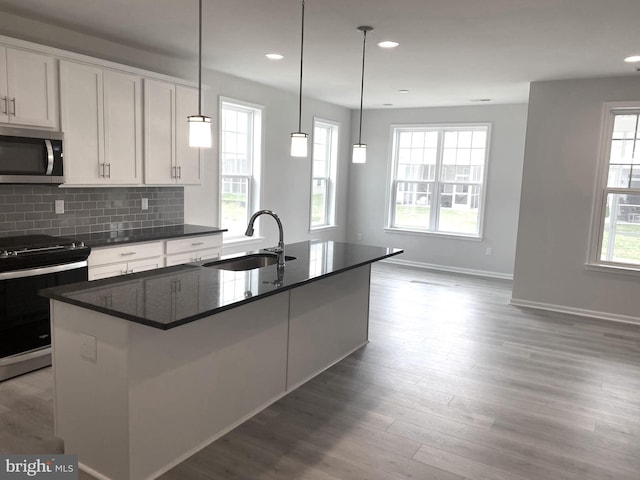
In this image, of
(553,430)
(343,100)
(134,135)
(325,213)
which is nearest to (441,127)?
(343,100)

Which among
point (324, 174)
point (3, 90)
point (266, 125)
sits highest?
point (266, 125)

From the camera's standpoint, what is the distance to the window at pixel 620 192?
5.26 metres

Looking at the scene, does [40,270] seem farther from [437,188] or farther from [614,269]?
[437,188]

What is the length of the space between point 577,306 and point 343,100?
435cm

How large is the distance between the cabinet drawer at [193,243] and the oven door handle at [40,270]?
35.4 inches

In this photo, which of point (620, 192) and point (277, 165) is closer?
point (620, 192)

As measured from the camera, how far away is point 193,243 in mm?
4688

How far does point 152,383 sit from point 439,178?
657cm

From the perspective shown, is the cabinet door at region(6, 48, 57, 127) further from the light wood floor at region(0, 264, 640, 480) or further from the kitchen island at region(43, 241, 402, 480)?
the light wood floor at region(0, 264, 640, 480)

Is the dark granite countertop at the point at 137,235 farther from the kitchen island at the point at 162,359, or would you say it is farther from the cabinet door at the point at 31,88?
the kitchen island at the point at 162,359

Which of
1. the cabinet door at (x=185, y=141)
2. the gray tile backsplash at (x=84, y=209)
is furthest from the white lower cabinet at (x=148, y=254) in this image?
the cabinet door at (x=185, y=141)

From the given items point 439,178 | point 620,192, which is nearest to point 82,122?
point 620,192

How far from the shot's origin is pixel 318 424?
295 cm

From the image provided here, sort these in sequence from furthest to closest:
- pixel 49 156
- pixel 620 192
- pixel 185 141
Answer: pixel 620 192 → pixel 185 141 → pixel 49 156
